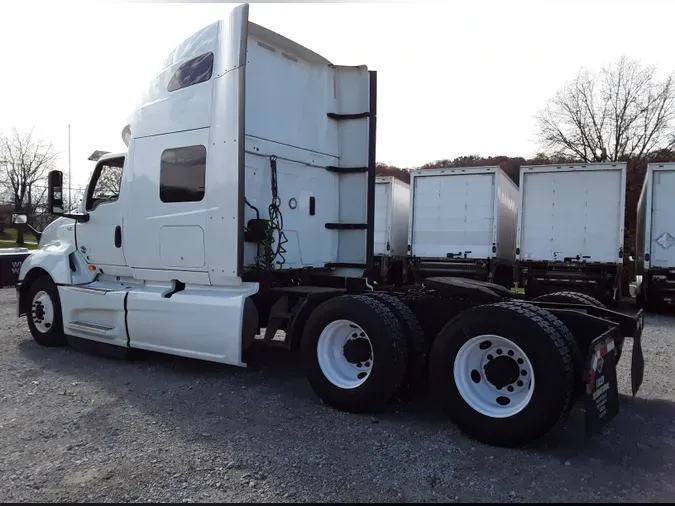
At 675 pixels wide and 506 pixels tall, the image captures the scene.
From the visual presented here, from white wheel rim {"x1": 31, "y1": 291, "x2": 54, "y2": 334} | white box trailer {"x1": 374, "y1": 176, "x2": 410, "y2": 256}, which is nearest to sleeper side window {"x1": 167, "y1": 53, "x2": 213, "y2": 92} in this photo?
white wheel rim {"x1": 31, "y1": 291, "x2": 54, "y2": 334}

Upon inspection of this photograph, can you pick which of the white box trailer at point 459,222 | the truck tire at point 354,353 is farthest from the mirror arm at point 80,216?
the white box trailer at point 459,222

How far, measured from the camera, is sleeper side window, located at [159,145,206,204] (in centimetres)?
557

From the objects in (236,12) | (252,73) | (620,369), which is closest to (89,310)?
(252,73)

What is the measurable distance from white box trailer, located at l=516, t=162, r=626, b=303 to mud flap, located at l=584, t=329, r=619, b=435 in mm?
8335

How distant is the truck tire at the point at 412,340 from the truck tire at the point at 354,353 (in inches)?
3.3

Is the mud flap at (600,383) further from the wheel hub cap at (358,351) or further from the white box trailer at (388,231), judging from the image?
the white box trailer at (388,231)

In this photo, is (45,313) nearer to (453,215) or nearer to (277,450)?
(277,450)

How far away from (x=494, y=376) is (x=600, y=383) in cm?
73

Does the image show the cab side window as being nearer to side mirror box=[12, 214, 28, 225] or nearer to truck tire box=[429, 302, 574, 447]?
side mirror box=[12, 214, 28, 225]

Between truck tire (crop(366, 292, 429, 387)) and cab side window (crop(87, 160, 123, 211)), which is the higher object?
cab side window (crop(87, 160, 123, 211))

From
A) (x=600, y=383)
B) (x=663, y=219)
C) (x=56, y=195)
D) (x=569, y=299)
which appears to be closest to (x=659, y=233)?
(x=663, y=219)

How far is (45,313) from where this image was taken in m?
7.28

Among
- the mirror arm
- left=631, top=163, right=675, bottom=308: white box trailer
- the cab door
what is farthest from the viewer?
left=631, top=163, right=675, bottom=308: white box trailer

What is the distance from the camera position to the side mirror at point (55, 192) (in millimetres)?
6742
